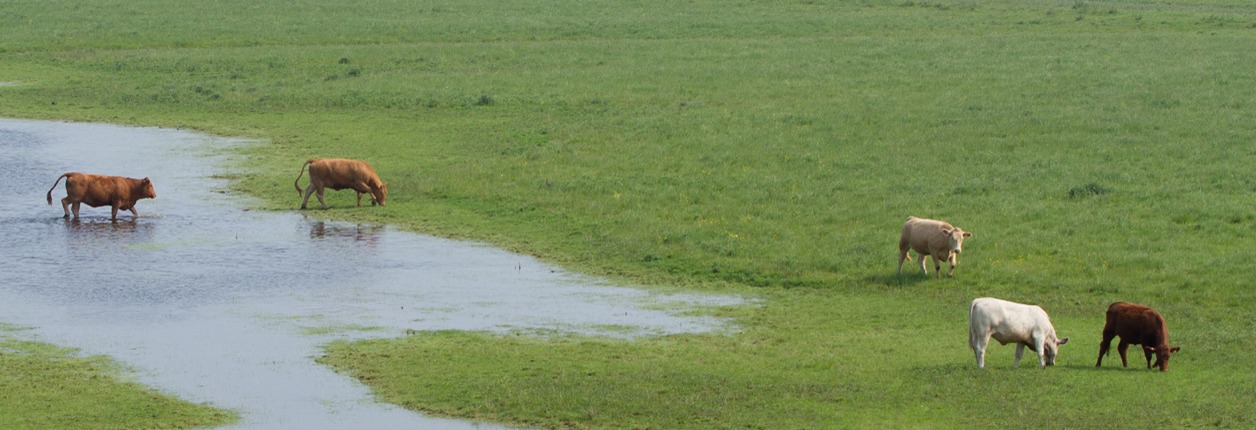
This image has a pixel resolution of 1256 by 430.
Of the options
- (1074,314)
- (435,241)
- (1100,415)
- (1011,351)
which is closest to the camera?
(1100,415)

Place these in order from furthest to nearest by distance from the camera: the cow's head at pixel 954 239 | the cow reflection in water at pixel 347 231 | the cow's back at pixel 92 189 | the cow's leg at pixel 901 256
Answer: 1. the cow's back at pixel 92 189
2. the cow reflection in water at pixel 347 231
3. the cow's leg at pixel 901 256
4. the cow's head at pixel 954 239

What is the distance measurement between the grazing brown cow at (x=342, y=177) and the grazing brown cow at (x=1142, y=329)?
56.8 ft

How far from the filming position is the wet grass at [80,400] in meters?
17.3

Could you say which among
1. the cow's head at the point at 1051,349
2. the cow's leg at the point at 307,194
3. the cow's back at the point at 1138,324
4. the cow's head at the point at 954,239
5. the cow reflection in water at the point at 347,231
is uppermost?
the cow's back at the point at 1138,324

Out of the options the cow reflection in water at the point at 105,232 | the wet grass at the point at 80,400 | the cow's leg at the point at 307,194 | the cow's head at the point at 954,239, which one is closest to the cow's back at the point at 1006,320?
the cow's head at the point at 954,239

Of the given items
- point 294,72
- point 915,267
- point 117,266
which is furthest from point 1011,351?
point 294,72

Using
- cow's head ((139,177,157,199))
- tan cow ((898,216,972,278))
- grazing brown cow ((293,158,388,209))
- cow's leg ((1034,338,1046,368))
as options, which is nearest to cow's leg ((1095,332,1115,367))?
cow's leg ((1034,338,1046,368))

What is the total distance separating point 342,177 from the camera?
31.8m

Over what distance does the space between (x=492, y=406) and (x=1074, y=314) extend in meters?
9.08

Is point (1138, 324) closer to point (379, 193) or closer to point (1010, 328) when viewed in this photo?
point (1010, 328)

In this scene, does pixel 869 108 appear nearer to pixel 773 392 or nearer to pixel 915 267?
pixel 915 267

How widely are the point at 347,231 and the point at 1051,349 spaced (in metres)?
15.0

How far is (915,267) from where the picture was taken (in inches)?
1003

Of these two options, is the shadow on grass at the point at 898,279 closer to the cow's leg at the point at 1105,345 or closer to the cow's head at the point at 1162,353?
the cow's leg at the point at 1105,345
